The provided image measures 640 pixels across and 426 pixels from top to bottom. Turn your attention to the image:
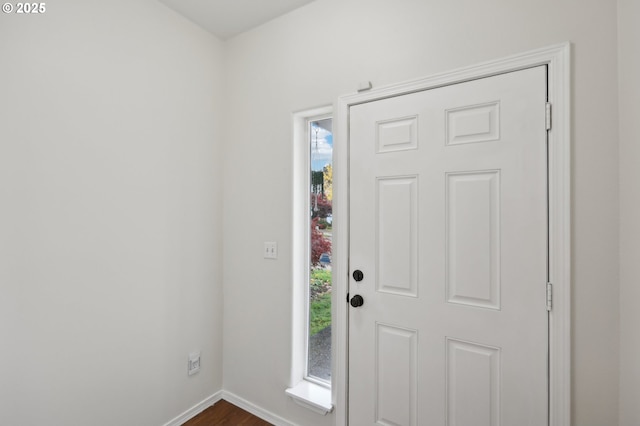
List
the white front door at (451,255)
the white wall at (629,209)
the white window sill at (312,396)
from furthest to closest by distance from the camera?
the white window sill at (312,396)
the white front door at (451,255)
the white wall at (629,209)

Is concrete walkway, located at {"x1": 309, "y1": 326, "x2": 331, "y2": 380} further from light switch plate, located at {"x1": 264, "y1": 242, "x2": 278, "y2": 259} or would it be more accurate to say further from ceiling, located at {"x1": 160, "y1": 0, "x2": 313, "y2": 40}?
ceiling, located at {"x1": 160, "y1": 0, "x2": 313, "y2": 40}

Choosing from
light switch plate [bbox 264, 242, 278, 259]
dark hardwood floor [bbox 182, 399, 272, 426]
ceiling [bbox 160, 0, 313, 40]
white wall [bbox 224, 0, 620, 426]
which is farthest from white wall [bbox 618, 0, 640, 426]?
dark hardwood floor [bbox 182, 399, 272, 426]

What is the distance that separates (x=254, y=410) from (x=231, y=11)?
271 centimetres

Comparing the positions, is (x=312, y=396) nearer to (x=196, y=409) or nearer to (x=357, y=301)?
(x=357, y=301)

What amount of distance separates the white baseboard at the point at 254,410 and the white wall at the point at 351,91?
4 cm

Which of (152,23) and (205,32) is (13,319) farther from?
(205,32)

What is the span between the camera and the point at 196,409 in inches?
82.2

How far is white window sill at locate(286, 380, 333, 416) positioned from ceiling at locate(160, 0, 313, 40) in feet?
8.04

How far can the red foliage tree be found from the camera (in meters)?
2.00

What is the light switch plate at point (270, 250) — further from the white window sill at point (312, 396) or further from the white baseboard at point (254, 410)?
the white baseboard at point (254, 410)

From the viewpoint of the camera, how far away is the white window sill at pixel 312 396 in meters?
1.78

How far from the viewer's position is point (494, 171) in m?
1.32

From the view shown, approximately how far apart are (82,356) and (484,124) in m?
2.28

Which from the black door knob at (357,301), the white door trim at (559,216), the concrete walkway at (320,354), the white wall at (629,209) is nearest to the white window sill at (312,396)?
the concrete walkway at (320,354)
